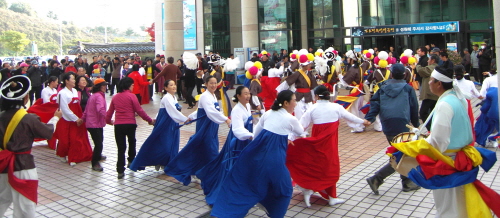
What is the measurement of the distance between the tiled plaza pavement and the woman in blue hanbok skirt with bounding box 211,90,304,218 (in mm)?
618

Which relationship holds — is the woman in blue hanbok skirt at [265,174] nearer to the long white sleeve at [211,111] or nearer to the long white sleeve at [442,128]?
the long white sleeve at [211,111]

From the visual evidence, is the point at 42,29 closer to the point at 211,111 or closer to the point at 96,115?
the point at 96,115

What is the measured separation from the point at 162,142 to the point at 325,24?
19.9 meters

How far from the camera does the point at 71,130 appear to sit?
878 cm

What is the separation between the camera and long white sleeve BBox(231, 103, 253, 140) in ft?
18.8

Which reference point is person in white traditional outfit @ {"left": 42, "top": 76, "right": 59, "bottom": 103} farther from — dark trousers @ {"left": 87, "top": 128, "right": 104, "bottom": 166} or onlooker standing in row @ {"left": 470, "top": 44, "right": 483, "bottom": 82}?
onlooker standing in row @ {"left": 470, "top": 44, "right": 483, "bottom": 82}

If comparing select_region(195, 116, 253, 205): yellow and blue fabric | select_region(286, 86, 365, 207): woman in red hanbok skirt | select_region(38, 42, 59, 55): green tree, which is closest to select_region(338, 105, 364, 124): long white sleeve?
select_region(286, 86, 365, 207): woman in red hanbok skirt

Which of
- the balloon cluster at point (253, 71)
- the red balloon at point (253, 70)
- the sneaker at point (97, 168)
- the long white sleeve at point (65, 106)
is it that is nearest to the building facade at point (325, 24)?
the balloon cluster at point (253, 71)

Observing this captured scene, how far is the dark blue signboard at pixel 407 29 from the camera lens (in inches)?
832

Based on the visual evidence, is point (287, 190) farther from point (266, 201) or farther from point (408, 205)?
point (408, 205)

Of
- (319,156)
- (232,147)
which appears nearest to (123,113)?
(232,147)

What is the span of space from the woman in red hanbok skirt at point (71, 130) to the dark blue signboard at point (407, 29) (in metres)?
17.0

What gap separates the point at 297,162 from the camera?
6051mm

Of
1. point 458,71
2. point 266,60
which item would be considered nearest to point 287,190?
point 458,71
